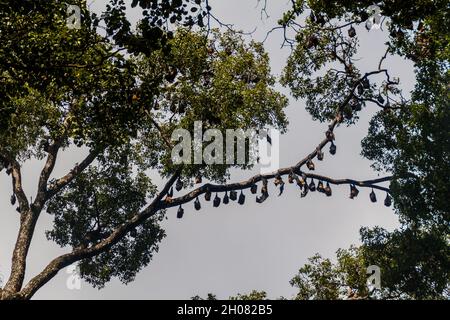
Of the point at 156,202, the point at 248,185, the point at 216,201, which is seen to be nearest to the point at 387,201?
the point at 248,185

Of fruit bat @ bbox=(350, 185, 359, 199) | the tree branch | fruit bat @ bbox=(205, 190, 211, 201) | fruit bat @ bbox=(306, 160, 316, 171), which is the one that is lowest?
the tree branch

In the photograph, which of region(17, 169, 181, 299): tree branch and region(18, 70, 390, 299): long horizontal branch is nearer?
region(17, 169, 181, 299): tree branch

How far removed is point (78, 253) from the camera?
21000 mm

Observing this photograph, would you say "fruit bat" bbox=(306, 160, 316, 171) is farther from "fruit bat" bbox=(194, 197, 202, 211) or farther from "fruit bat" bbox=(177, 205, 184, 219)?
"fruit bat" bbox=(177, 205, 184, 219)

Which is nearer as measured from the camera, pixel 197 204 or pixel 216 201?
pixel 216 201

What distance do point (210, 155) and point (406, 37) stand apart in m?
7.76

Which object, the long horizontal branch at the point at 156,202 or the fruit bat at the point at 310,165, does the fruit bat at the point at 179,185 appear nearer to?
the long horizontal branch at the point at 156,202

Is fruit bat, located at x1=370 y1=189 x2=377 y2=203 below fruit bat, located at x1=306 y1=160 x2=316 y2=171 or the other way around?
below

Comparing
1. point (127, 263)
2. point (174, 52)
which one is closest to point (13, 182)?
point (127, 263)

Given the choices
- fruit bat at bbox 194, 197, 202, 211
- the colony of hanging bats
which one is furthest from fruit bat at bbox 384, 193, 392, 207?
fruit bat at bbox 194, 197, 202, 211

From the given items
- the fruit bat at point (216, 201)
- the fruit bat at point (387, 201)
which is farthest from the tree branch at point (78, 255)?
the fruit bat at point (387, 201)

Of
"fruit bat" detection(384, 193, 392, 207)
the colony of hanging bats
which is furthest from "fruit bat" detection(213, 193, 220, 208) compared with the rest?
"fruit bat" detection(384, 193, 392, 207)

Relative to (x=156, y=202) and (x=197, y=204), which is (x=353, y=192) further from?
(x=156, y=202)
